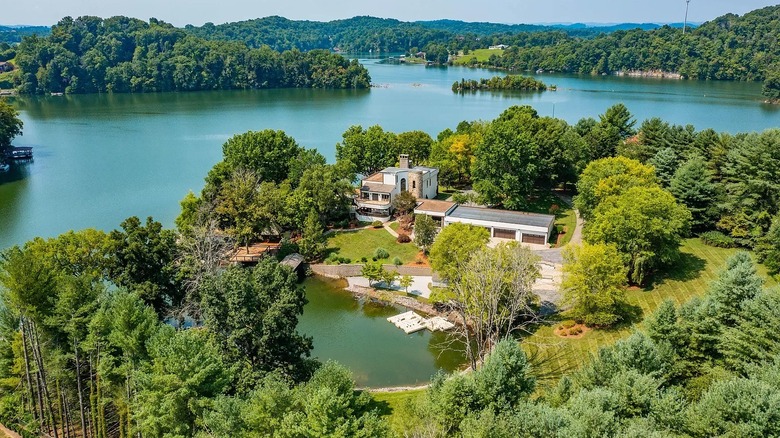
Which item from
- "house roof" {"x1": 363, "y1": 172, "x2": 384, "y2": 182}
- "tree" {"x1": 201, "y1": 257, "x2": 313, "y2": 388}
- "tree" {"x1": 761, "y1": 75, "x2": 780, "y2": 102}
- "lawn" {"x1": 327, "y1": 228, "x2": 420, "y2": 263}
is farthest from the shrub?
"tree" {"x1": 761, "y1": 75, "x2": 780, "y2": 102}

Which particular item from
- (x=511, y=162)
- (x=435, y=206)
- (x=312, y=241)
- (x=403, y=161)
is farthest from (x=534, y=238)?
(x=312, y=241)

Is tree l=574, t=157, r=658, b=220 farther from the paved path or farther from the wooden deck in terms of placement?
the wooden deck

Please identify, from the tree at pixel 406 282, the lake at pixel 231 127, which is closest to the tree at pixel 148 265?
the lake at pixel 231 127

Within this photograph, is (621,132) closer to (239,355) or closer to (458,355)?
(458,355)

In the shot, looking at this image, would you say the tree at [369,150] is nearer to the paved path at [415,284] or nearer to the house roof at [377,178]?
the house roof at [377,178]

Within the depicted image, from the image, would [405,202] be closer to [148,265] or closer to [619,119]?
[148,265]
